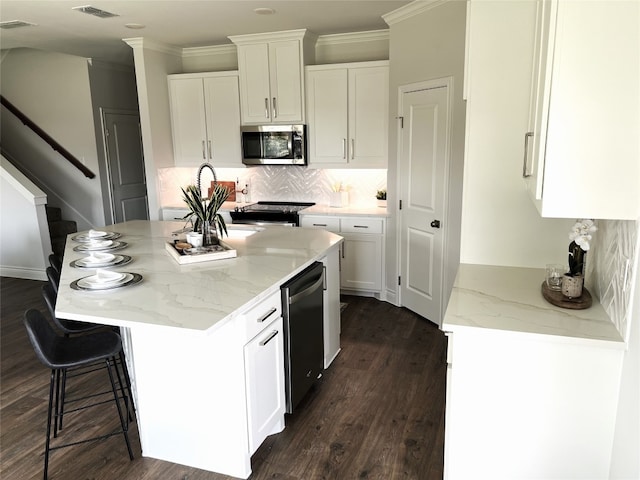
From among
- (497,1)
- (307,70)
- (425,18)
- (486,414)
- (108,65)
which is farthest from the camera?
(108,65)

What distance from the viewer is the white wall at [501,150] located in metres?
2.31

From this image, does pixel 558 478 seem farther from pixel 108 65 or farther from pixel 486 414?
pixel 108 65

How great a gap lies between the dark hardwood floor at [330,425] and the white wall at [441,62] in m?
0.93

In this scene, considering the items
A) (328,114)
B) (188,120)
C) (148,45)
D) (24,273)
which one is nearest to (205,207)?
(328,114)

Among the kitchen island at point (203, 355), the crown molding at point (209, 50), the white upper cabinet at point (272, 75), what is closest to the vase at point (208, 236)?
the kitchen island at point (203, 355)

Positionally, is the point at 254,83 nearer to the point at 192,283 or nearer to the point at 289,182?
the point at 289,182

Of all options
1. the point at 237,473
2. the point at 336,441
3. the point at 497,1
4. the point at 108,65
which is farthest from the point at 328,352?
the point at 108,65

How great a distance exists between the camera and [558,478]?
192 centimetres

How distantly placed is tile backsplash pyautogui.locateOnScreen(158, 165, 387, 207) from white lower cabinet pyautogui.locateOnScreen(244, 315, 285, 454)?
3.06m

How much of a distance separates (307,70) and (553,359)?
4.03 m

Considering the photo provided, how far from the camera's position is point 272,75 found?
518 cm

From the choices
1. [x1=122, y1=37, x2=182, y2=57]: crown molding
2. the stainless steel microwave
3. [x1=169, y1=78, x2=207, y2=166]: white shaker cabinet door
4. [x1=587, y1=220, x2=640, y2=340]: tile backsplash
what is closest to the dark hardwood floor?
[x1=587, y1=220, x2=640, y2=340]: tile backsplash

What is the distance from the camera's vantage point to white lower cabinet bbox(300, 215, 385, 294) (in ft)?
16.2

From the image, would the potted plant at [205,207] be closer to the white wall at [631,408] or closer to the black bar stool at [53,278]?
the black bar stool at [53,278]
